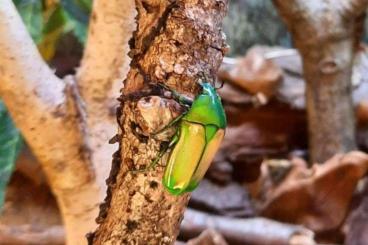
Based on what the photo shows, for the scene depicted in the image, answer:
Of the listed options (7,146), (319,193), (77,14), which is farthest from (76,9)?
(319,193)

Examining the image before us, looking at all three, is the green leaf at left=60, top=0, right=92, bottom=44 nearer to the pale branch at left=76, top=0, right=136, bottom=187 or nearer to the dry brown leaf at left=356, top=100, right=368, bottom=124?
the pale branch at left=76, top=0, right=136, bottom=187

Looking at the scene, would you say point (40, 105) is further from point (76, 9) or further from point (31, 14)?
point (76, 9)

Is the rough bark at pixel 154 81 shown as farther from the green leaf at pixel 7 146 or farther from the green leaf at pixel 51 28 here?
the green leaf at pixel 51 28

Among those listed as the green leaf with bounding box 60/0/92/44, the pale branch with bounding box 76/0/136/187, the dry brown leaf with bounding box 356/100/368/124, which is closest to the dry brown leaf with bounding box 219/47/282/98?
the dry brown leaf with bounding box 356/100/368/124

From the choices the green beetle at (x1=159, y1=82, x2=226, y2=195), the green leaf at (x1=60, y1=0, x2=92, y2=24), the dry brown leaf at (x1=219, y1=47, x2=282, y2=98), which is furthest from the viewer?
the dry brown leaf at (x1=219, y1=47, x2=282, y2=98)

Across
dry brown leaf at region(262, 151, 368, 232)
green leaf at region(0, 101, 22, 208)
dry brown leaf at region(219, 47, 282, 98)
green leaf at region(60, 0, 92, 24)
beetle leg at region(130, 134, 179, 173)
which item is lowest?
dry brown leaf at region(262, 151, 368, 232)

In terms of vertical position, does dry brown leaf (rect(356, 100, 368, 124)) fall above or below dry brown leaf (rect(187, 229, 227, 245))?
above

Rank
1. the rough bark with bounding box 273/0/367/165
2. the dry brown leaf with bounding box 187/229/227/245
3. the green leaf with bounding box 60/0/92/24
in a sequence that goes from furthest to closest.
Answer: the rough bark with bounding box 273/0/367/165 < the green leaf with bounding box 60/0/92/24 < the dry brown leaf with bounding box 187/229/227/245

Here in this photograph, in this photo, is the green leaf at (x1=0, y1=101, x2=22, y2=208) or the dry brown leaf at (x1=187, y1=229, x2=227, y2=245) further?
the dry brown leaf at (x1=187, y1=229, x2=227, y2=245)
